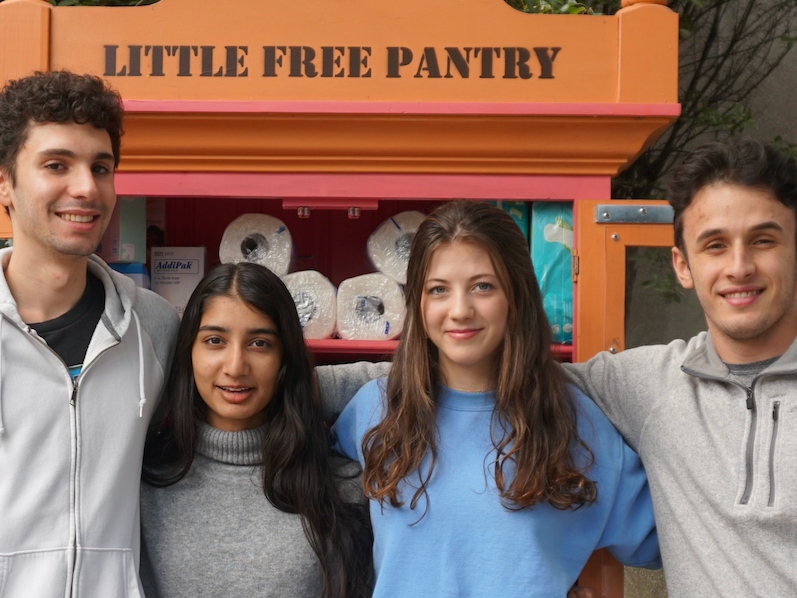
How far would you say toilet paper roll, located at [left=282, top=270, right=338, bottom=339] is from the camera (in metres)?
2.58

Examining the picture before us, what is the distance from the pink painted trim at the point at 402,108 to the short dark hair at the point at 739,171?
1.09ft

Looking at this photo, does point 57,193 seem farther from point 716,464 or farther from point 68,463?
point 716,464

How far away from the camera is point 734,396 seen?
6.15ft

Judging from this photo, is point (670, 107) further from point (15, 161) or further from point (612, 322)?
point (15, 161)

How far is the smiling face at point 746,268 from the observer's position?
5.89 ft

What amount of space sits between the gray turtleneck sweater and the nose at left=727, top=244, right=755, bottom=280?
43.6 inches

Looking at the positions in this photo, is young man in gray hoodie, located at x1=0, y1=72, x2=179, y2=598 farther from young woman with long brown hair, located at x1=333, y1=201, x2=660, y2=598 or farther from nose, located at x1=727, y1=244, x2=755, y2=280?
nose, located at x1=727, y1=244, x2=755, y2=280

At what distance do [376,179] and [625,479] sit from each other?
38.7 inches

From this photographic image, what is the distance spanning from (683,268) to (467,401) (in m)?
0.57

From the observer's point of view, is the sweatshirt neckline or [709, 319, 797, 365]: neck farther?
the sweatshirt neckline

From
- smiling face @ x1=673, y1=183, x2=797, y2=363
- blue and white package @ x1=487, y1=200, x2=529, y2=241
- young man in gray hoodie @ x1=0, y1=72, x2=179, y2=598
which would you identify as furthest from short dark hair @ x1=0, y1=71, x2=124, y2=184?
smiling face @ x1=673, y1=183, x2=797, y2=363

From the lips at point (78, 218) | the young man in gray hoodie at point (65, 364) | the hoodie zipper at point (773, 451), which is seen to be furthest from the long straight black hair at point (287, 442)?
the hoodie zipper at point (773, 451)

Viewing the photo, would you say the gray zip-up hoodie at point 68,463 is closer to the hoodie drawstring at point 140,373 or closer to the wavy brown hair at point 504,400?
the hoodie drawstring at point 140,373

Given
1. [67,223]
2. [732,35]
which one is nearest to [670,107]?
[67,223]
